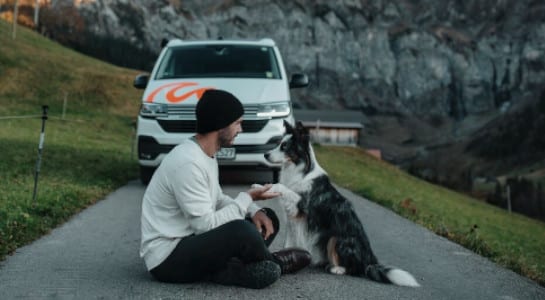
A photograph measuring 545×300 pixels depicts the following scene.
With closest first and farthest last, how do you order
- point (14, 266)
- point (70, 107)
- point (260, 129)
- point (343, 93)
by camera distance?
1. point (14, 266)
2. point (260, 129)
3. point (70, 107)
4. point (343, 93)

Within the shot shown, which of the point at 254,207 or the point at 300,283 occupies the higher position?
the point at 254,207

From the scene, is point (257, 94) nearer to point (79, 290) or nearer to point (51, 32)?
point (79, 290)

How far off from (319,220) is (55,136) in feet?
68.4

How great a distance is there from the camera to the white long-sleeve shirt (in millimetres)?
4883

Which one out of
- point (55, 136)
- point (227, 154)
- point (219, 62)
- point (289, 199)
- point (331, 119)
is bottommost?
point (331, 119)

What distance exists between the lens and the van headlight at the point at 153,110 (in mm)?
11492

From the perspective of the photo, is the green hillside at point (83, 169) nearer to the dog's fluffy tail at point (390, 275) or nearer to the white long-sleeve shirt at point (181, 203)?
the dog's fluffy tail at point (390, 275)

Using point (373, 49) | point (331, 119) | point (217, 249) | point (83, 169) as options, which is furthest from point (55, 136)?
point (373, 49)

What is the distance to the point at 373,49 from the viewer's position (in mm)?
182250

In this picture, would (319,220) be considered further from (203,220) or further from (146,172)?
(146,172)

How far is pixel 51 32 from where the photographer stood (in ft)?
299

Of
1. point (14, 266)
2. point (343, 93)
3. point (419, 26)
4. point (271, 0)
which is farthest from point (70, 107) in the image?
point (419, 26)

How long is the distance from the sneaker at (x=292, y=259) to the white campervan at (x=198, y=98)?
5.36 m

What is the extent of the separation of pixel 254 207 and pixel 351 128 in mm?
76951
